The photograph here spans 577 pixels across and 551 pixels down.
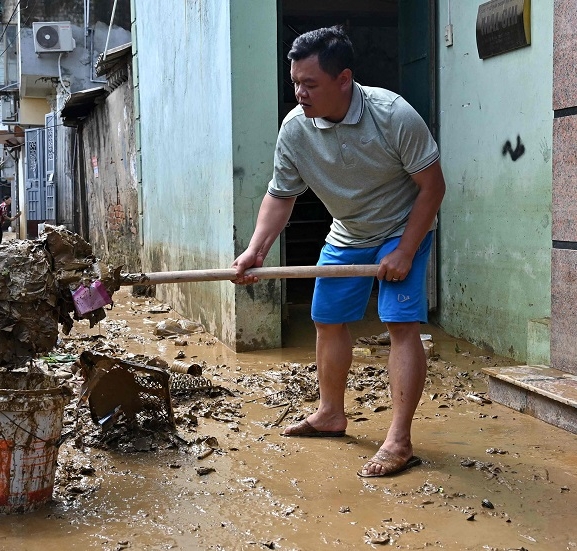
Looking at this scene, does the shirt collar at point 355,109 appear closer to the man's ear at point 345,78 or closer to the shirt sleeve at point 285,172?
the man's ear at point 345,78

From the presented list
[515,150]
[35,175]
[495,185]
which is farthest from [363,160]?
[35,175]

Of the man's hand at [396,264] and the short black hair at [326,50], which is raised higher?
the short black hair at [326,50]

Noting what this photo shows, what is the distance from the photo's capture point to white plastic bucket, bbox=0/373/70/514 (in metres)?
3.11

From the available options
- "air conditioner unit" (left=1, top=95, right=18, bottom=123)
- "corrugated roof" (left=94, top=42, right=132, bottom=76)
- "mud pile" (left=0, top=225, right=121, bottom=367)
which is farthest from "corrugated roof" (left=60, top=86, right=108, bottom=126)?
"air conditioner unit" (left=1, top=95, right=18, bottom=123)

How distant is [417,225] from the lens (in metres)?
3.73

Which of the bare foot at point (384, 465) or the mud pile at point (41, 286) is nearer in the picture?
the mud pile at point (41, 286)

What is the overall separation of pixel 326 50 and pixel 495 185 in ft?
9.76

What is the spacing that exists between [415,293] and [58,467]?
1.90 meters

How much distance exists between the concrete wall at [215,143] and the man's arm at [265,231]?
8.32 ft

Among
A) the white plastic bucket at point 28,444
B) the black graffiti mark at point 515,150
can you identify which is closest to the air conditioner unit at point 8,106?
the black graffiti mark at point 515,150

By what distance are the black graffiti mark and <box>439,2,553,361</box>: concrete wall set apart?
2 centimetres

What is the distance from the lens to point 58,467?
3.77 meters

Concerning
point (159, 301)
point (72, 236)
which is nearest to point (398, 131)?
point (72, 236)

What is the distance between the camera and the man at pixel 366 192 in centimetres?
369
